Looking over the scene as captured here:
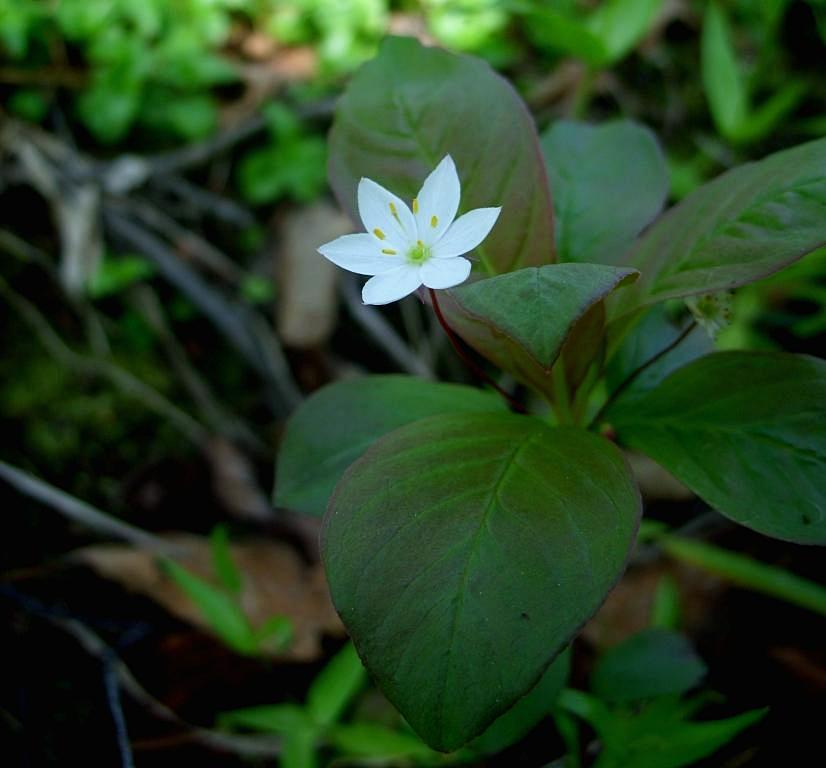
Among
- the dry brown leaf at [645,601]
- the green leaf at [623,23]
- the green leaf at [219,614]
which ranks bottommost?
the dry brown leaf at [645,601]

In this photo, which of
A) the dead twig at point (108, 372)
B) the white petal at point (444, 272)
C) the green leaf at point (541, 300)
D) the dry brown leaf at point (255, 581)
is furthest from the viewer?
the dead twig at point (108, 372)

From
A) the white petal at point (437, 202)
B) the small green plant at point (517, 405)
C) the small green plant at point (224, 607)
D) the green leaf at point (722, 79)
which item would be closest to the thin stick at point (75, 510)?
the small green plant at point (224, 607)

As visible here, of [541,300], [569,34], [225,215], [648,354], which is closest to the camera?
[541,300]

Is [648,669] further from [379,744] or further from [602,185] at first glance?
[602,185]

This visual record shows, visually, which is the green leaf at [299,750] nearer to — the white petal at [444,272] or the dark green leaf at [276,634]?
the dark green leaf at [276,634]

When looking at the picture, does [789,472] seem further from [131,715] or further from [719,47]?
[719,47]

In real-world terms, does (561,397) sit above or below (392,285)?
below

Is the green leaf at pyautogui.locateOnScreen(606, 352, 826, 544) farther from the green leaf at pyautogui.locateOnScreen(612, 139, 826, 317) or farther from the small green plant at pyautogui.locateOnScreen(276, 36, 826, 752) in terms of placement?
the green leaf at pyautogui.locateOnScreen(612, 139, 826, 317)

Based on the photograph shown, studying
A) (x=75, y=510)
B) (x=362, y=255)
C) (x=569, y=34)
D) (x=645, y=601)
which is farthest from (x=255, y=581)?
(x=569, y=34)
